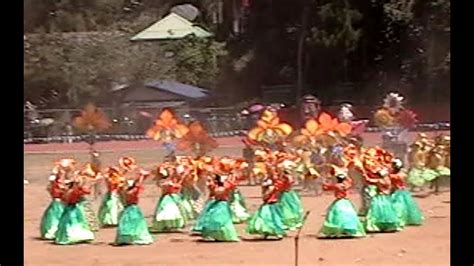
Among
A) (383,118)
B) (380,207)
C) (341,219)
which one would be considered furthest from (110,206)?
(383,118)

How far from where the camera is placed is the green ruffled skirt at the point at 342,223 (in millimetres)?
4809

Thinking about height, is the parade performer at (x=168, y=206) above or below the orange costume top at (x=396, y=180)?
below

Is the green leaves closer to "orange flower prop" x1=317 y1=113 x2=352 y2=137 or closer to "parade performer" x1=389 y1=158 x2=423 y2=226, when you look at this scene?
"orange flower prop" x1=317 y1=113 x2=352 y2=137

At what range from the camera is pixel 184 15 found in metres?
4.89

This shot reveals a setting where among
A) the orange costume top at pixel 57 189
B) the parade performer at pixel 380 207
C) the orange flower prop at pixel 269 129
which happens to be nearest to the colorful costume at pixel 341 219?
the parade performer at pixel 380 207

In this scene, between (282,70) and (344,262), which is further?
(282,70)

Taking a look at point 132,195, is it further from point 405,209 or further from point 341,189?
point 405,209

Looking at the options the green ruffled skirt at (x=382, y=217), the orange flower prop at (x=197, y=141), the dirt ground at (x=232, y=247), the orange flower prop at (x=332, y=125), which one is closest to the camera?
the dirt ground at (x=232, y=247)

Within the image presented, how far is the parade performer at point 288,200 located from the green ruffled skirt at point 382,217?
0.36 meters

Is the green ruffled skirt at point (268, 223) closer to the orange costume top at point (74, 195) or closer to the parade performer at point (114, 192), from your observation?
the parade performer at point (114, 192)

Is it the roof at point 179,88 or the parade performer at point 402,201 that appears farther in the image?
the parade performer at point 402,201

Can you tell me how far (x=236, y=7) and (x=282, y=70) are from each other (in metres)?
0.49
